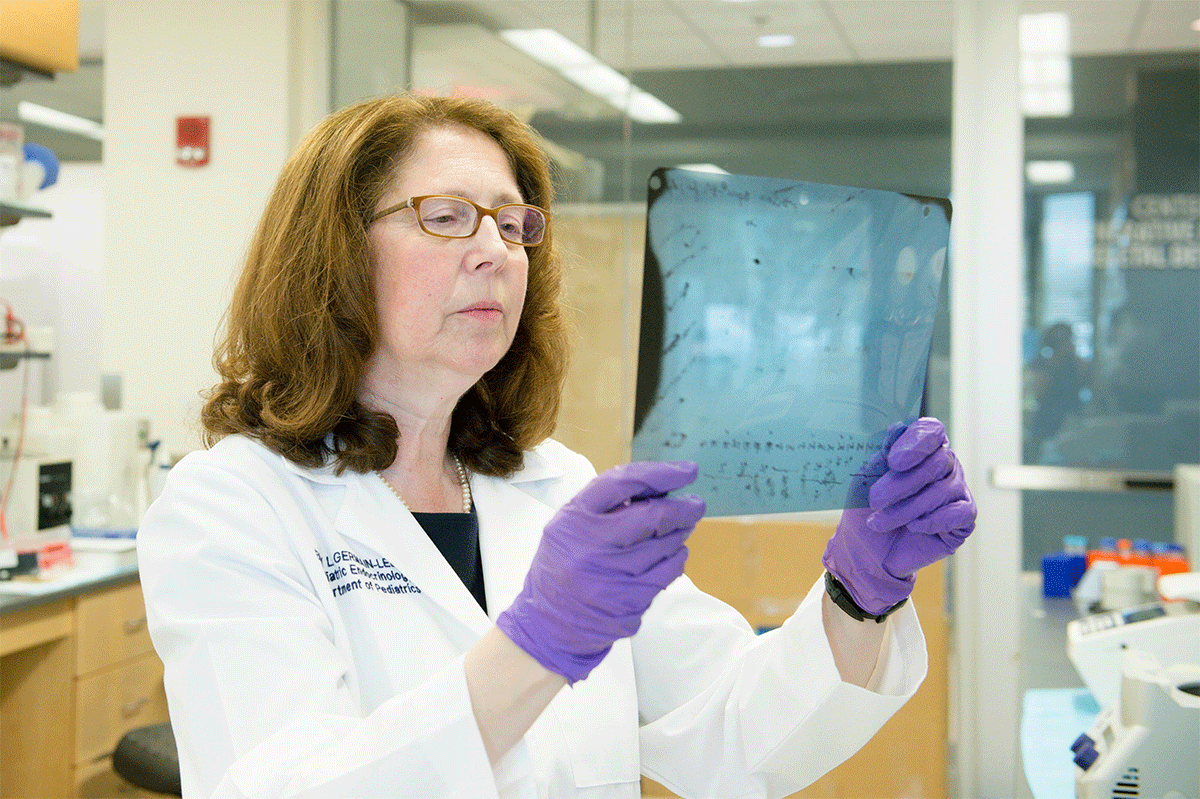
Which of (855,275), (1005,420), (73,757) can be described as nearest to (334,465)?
(855,275)

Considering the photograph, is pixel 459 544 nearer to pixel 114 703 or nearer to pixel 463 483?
pixel 463 483

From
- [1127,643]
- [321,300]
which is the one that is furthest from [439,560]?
[1127,643]

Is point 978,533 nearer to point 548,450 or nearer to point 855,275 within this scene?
point 548,450

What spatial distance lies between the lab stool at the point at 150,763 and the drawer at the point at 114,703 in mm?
279

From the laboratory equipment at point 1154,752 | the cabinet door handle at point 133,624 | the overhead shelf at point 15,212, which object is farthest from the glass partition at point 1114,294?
the overhead shelf at point 15,212

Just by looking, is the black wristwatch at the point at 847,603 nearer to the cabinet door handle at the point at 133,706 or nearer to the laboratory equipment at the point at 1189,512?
the laboratory equipment at the point at 1189,512

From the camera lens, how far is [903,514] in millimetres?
1012

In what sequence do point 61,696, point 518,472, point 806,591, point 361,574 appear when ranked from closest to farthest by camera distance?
point 361,574
point 518,472
point 61,696
point 806,591

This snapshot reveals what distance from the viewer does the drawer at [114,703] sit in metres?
2.52

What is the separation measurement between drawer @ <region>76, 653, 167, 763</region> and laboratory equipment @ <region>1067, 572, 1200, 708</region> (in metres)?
2.28

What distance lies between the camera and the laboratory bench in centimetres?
247

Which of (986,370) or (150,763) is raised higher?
(986,370)

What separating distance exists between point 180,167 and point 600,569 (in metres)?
3.29

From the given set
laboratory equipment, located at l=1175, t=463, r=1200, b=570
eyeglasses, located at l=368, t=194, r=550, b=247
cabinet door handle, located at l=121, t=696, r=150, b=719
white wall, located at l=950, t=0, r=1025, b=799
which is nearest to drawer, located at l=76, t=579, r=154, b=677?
cabinet door handle, located at l=121, t=696, r=150, b=719
